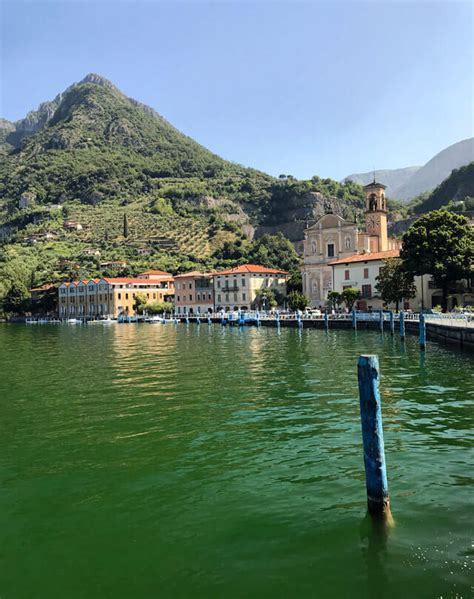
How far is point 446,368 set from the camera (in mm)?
24984

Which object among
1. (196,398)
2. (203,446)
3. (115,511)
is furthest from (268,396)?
(115,511)

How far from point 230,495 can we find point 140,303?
331 feet

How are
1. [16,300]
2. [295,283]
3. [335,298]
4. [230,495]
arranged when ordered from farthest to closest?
1. [16,300]
2. [295,283]
3. [335,298]
4. [230,495]

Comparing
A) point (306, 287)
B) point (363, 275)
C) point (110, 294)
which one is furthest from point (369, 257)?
point (110, 294)

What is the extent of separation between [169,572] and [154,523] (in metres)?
1.51

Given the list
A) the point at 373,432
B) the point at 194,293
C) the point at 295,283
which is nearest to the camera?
the point at 373,432

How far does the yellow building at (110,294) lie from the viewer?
110 metres

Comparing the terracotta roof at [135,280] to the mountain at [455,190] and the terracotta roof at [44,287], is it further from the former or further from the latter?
the mountain at [455,190]

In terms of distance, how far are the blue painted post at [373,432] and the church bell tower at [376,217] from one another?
8161 cm

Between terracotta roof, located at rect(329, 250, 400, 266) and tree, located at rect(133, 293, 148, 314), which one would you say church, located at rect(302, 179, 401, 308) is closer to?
terracotta roof, located at rect(329, 250, 400, 266)

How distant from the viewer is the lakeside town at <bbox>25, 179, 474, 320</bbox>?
231 ft

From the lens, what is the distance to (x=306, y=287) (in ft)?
287

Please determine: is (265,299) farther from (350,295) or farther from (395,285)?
(395,285)

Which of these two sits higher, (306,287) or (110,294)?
(110,294)
